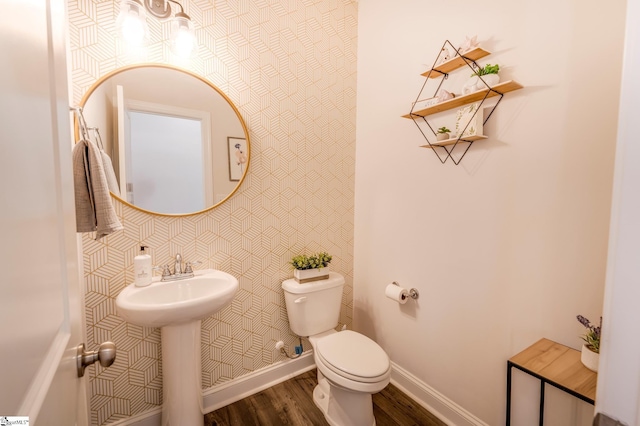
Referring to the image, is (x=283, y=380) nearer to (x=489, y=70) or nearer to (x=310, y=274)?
(x=310, y=274)

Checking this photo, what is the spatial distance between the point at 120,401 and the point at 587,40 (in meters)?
2.65

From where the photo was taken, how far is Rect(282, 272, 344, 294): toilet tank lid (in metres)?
1.76

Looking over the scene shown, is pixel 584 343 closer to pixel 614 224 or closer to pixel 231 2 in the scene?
pixel 614 224

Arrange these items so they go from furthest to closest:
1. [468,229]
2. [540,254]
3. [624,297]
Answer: [468,229] → [540,254] → [624,297]

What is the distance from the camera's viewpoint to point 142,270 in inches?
54.0

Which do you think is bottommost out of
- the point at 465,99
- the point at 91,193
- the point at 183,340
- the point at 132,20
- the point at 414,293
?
the point at 183,340

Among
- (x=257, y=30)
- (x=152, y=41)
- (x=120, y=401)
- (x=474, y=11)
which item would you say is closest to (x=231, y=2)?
(x=257, y=30)

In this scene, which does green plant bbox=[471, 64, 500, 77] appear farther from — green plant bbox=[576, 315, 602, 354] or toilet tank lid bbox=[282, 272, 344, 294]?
toilet tank lid bbox=[282, 272, 344, 294]

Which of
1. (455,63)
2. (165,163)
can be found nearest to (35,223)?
(165,163)

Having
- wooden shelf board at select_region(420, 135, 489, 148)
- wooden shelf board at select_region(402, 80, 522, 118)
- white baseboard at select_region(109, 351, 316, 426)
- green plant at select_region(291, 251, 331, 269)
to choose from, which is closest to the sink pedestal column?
white baseboard at select_region(109, 351, 316, 426)

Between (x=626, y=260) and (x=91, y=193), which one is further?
(x=91, y=193)

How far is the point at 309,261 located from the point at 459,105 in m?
1.26

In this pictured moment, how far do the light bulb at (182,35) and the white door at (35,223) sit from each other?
895 mm

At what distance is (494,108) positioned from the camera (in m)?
1.35
